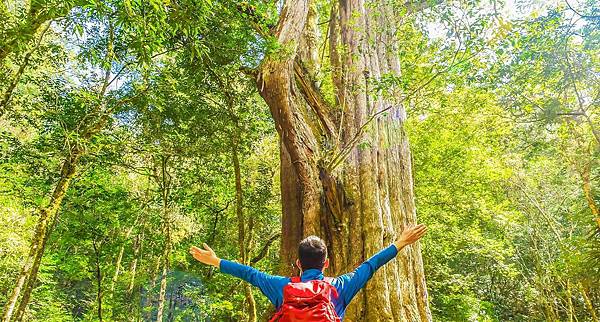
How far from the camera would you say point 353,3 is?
236 inches

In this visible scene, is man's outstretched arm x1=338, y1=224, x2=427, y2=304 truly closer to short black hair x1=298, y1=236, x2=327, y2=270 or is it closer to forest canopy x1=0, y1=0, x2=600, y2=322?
short black hair x1=298, y1=236, x2=327, y2=270

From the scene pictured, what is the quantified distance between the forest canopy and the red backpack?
2.06 meters

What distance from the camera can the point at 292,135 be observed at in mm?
4391

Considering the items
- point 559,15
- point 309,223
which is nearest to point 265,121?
point 309,223

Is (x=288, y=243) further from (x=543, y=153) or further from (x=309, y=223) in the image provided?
(x=543, y=153)

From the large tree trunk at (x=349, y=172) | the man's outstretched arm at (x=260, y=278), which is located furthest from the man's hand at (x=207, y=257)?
the large tree trunk at (x=349, y=172)

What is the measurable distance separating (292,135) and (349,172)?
2.83 feet

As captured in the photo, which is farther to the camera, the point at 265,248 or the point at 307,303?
the point at 265,248

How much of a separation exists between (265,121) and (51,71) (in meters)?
3.88

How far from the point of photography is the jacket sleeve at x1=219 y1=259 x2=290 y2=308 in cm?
201

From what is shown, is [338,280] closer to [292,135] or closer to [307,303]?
[307,303]

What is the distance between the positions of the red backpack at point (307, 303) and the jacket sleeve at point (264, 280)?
5.6 inches

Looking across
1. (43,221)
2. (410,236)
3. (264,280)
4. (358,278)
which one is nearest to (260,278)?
(264,280)

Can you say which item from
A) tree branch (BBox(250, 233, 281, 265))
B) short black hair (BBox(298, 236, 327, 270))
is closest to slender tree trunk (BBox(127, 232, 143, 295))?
tree branch (BBox(250, 233, 281, 265))
